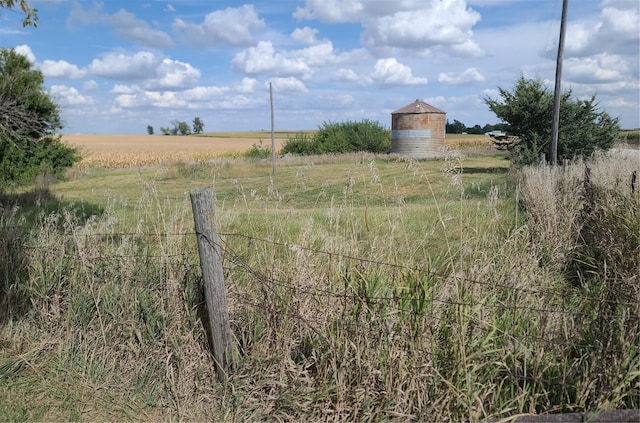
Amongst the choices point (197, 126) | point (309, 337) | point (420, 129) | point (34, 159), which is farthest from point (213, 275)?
point (197, 126)

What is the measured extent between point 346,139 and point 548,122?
72.4 feet

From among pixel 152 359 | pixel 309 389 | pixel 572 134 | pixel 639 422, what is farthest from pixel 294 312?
pixel 572 134

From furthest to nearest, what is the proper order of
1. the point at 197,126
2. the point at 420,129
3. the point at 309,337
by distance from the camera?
the point at 197,126 < the point at 420,129 < the point at 309,337

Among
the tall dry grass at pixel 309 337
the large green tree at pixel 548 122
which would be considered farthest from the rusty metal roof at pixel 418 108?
the tall dry grass at pixel 309 337

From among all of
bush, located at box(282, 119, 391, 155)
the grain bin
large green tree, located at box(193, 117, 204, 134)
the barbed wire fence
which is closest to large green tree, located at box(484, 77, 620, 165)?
the grain bin

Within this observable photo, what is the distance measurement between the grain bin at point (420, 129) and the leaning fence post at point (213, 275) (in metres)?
29.2

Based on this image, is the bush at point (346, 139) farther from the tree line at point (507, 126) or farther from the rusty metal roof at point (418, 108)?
the tree line at point (507, 126)

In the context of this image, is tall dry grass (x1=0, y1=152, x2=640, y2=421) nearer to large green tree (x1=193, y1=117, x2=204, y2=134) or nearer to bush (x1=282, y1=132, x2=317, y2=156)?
bush (x1=282, y1=132, x2=317, y2=156)

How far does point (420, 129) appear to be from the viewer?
3225 cm

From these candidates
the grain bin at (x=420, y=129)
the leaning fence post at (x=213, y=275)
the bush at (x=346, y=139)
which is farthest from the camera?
the bush at (x=346, y=139)

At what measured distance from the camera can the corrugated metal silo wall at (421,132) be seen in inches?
1267

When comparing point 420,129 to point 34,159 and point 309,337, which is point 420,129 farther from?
point 309,337

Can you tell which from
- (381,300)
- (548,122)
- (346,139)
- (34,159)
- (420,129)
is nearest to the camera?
(381,300)

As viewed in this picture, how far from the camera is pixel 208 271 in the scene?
11.8 feet
